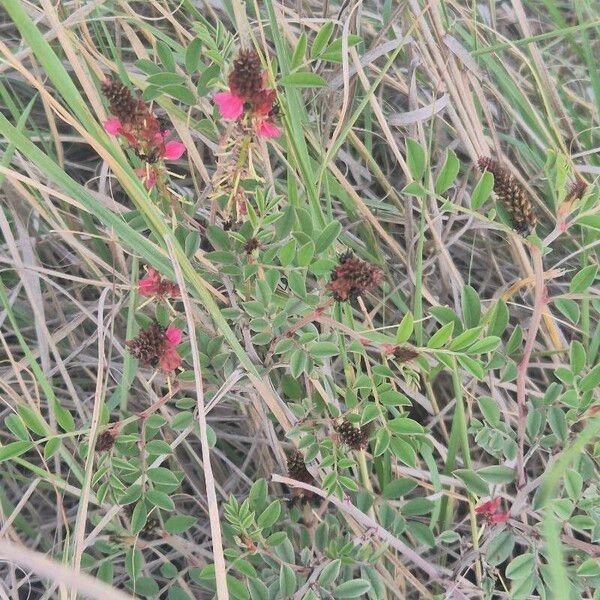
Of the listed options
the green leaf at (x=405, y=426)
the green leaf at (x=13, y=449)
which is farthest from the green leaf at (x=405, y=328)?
the green leaf at (x=13, y=449)

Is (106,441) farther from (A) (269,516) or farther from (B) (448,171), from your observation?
(B) (448,171)

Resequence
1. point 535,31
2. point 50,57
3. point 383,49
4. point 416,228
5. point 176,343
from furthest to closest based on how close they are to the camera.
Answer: point 535,31 < point 416,228 < point 383,49 < point 176,343 < point 50,57

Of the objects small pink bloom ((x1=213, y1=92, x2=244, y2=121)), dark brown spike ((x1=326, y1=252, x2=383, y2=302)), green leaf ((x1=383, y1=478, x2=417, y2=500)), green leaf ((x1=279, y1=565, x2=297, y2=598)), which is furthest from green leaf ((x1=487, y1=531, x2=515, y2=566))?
small pink bloom ((x1=213, y1=92, x2=244, y2=121))

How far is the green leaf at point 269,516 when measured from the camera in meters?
0.80

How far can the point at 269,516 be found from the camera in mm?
807

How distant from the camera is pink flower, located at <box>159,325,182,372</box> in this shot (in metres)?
0.77

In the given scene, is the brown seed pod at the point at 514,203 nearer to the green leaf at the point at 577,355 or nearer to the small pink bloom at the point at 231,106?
the green leaf at the point at 577,355

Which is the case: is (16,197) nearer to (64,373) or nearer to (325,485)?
(64,373)

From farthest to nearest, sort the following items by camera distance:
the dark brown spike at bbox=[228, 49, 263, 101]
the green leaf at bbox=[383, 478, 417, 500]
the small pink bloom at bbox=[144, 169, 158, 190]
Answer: the green leaf at bbox=[383, 478, 417, 500] → the small pink bloom at bbox=[144, 169, 158, 190] → the dark brown spike at bbox=[228, 49, 263, 101]

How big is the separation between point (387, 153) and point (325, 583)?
0.75 m

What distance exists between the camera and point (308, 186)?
33.4 inches

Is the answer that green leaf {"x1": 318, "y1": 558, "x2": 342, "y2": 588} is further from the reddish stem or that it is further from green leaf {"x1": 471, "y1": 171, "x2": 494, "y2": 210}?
green leaf {"x1": 471, "y1": 171, "x2": 494, "y2": 210}

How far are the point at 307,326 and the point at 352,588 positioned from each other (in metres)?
0.30

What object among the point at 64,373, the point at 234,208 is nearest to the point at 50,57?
the point at 234,208
